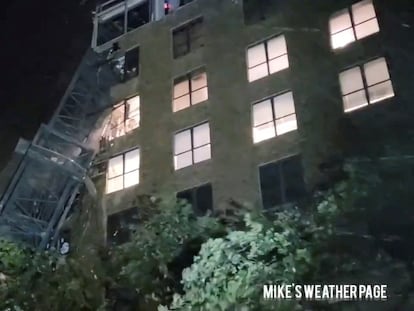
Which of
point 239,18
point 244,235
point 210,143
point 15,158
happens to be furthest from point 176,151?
point 15,158

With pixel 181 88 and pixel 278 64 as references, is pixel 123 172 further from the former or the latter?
pixel 278 64

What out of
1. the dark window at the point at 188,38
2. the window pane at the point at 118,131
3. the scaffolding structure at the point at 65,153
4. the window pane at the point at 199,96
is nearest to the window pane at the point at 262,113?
the window pane at the point at 199,96

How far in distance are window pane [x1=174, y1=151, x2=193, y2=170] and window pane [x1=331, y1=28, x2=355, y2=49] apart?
2.21 ft

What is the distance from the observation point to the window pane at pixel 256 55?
2.00 m

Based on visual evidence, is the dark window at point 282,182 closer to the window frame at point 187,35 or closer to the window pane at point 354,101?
the window pane at point 354,101

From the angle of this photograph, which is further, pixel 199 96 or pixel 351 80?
pixel 199 96

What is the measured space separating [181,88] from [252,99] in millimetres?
368

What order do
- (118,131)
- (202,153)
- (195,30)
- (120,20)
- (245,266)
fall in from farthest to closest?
(120,20)
(195,30)
(118,131)
(202,153)
(245,266)

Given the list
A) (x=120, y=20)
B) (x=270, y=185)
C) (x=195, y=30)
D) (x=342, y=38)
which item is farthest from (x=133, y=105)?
(x=342, y=38)

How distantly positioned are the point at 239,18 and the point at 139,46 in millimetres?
513

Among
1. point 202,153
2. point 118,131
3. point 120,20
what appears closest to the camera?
point 202,153

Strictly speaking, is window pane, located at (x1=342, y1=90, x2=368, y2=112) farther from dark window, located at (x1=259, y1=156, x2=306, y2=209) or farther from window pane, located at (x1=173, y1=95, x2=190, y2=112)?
window pane, located at (x1=173, y1=95, x2=190, y2=112)

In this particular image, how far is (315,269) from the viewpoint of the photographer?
1531mm

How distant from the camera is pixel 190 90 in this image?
Result: 2.11m
